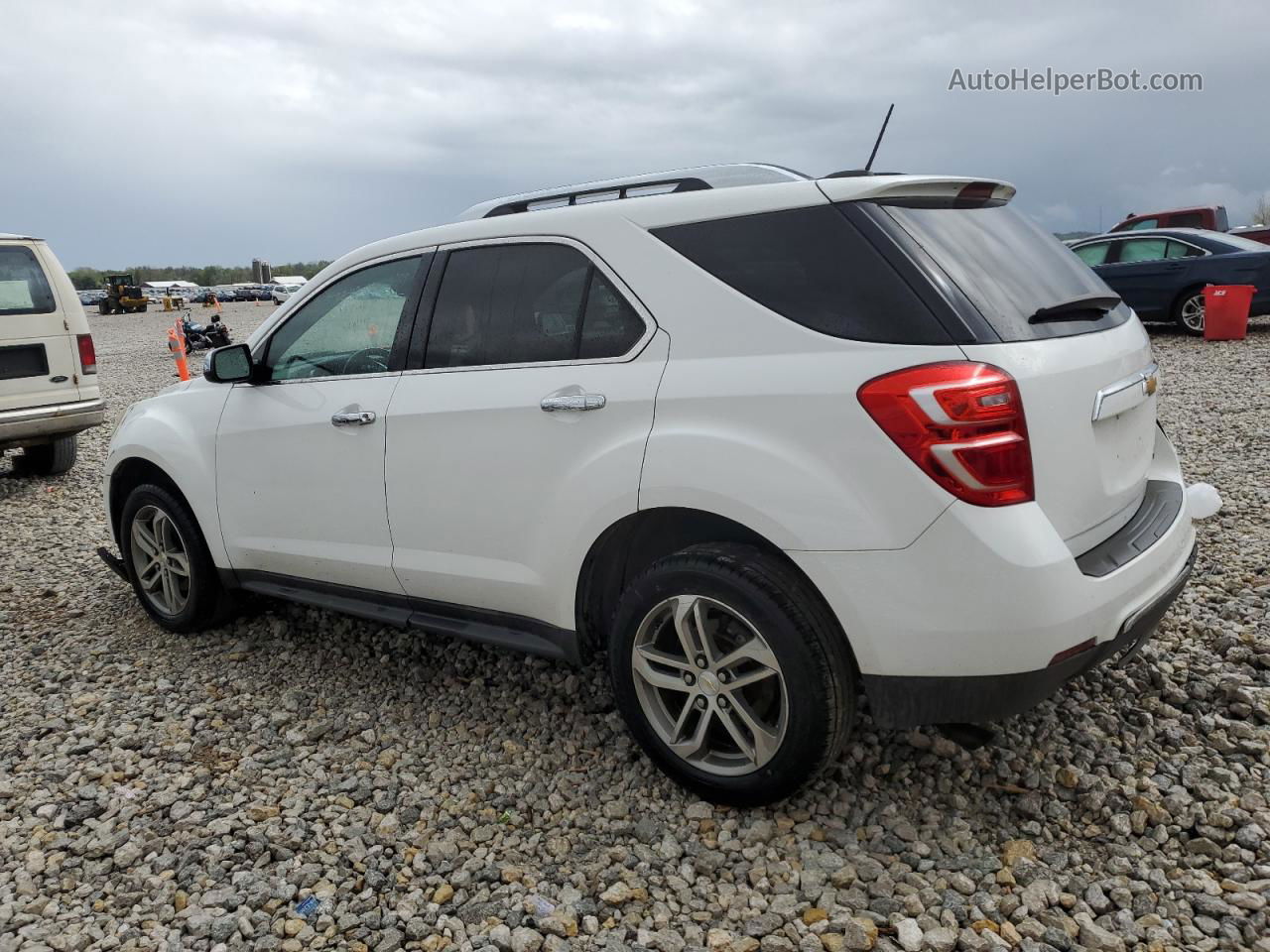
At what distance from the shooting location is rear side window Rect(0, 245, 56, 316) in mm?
7887

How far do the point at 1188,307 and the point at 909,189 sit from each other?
1317 centimetres

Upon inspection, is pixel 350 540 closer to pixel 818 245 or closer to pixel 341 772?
pixel 341 772

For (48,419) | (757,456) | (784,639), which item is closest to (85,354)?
(48,419)

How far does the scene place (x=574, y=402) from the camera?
2.96 m

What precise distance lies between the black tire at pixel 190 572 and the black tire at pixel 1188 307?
13544 millimetres

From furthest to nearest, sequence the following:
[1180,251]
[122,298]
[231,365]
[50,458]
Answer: [122,298], [1180,251], [50,458], [231,365]

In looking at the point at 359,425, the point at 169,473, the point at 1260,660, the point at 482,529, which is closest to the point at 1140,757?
the point at 1260,660

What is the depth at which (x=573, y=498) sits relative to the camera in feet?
9.77

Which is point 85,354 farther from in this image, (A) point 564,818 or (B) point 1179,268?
(B) point 1179,268

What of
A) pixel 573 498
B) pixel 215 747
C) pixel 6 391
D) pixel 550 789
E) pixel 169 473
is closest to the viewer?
pixel 573 498

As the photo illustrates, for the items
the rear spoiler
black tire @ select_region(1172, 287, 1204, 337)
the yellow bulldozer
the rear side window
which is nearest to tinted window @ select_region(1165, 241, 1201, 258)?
black tire @ select_region(1172, 287, 1204, 337)

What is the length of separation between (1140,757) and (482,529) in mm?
2197

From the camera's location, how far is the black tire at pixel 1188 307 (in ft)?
44.8

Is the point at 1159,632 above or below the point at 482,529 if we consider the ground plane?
below
